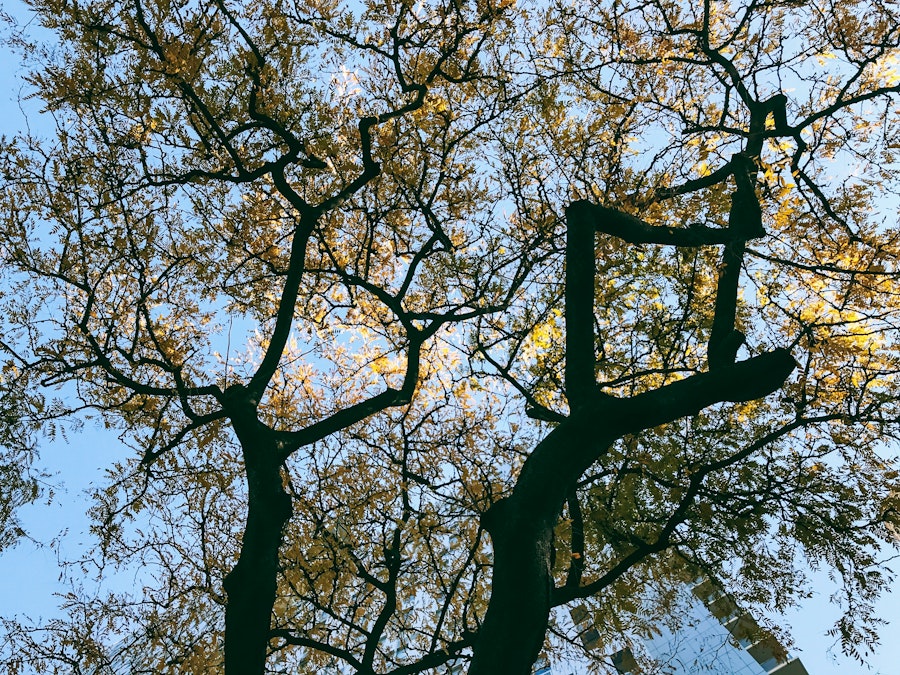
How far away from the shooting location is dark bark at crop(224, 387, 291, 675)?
185 inches

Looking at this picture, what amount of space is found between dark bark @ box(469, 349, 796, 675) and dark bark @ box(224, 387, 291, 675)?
2.19 meters

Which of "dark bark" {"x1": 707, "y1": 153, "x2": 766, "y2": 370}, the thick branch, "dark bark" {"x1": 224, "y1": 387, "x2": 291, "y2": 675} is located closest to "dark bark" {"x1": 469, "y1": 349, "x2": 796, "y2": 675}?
"dark bark" {"x1": 707, "y1": 153, "x2": 766, "y2": 370}

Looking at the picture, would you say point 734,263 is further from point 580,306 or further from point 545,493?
point 545,493

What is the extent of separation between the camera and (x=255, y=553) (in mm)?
5016

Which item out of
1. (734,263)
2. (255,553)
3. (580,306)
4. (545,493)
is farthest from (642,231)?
(255,553)

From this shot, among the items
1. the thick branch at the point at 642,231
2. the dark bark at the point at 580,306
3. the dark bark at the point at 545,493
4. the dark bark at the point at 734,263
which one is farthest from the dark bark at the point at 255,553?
the dark bark at the point at 734,263

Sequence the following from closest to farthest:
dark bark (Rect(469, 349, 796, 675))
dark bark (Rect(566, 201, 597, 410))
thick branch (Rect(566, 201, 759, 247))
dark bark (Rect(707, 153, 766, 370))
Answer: dark bark (Rect(469, 349, 796, 675))
dark bark (Rect(566, 201, 597, 410))
dark bark (Rect(707, 153, 766, 370))
thick branch (Rect(566, 201, 759, 247))

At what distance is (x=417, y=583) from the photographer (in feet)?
31.1

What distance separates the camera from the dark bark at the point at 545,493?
3.38 meters

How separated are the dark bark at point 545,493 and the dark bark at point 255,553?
2189 mm

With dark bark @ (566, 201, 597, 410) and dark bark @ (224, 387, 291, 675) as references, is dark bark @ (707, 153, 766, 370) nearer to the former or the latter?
dark bark @ (566, 201, 597, 410)

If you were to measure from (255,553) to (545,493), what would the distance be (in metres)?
2.69

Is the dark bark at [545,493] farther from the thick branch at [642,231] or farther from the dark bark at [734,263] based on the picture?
the thick branch at [642,231]

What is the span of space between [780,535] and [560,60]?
711 centimetres
